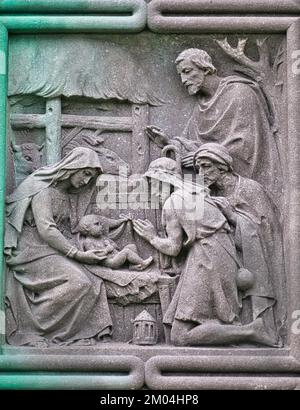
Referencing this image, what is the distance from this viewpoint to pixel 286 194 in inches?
363

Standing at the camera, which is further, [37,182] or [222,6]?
[222,6]

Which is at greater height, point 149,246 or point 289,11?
point 289,11

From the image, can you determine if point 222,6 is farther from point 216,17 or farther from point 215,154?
point 215,154

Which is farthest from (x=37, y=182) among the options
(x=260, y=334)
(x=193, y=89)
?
(x=260, y=334)

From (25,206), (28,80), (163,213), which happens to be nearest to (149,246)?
(163,213)

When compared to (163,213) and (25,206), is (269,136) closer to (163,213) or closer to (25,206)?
(163,213)

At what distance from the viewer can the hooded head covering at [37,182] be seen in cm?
912

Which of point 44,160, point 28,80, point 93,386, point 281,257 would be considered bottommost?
point 93,386

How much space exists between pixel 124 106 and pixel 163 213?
900mm

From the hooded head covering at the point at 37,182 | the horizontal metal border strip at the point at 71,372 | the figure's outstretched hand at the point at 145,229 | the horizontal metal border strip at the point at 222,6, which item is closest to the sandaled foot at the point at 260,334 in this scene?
the horizontal metal border strip at the point at 71,372

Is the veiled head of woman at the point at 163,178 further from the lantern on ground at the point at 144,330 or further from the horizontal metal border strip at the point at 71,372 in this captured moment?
the horizontal metal border strip at the point at 71,372

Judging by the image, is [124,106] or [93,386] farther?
[124,106]

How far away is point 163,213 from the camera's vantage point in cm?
914

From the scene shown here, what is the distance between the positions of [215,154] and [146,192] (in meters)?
0.58
